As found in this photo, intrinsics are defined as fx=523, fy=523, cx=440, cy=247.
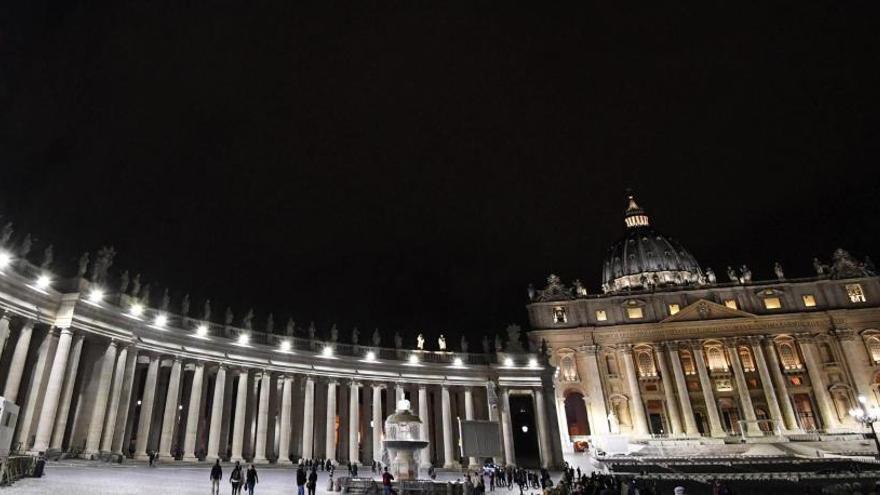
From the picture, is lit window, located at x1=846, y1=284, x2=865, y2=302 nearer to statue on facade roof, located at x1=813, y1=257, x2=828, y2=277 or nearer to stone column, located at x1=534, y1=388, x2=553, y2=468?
statue on facade roof, located at x1=813, y1=257, x2=828, y2=277

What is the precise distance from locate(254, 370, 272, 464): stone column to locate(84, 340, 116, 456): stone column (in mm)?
13897

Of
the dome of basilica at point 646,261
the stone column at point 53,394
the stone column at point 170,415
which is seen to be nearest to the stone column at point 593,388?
the dome of basilica at point 646,261

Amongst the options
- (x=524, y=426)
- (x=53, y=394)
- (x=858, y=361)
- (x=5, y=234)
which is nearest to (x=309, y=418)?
(x=53, y=394)

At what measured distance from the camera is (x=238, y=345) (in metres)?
52.2

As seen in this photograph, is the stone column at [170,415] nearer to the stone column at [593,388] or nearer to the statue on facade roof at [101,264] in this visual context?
the statue on facade roof at [101,264]

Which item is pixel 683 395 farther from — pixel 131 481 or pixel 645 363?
pixel 131 481

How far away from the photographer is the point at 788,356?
95.2 metres

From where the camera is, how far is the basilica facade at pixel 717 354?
291ft

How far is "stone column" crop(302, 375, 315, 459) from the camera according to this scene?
51.9 m

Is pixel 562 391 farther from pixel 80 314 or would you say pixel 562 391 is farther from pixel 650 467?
pixel 80 314

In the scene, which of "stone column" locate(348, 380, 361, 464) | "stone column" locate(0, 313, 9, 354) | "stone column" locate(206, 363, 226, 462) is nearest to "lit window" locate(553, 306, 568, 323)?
"stone column" locate(348, 380, 361, 464)

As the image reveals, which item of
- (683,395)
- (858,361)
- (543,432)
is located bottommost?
(543,432)

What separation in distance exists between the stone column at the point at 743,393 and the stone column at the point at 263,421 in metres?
76.5

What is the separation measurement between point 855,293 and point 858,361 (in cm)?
1438
